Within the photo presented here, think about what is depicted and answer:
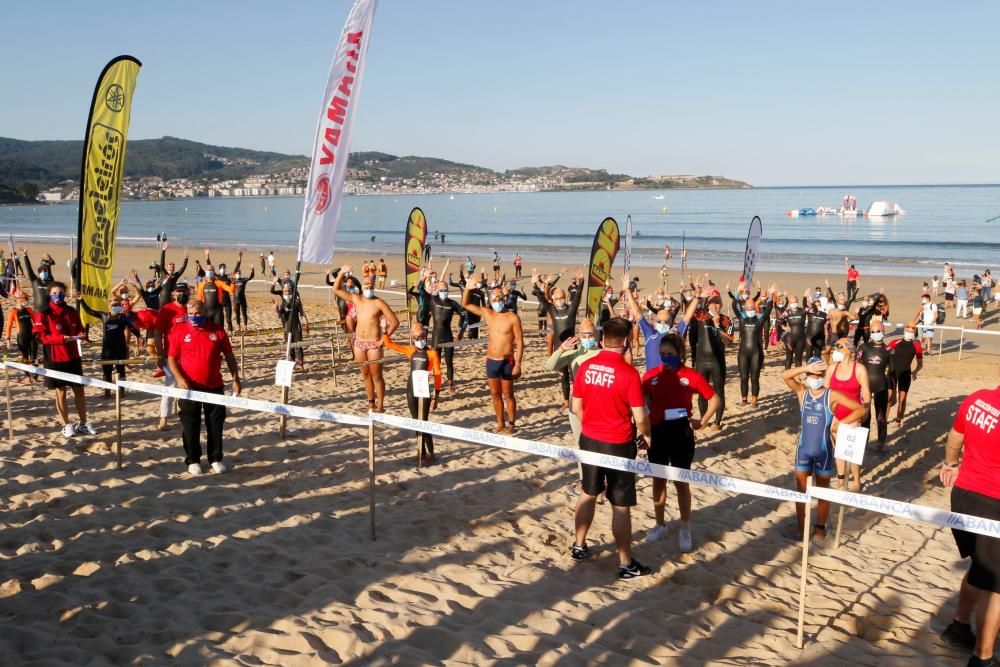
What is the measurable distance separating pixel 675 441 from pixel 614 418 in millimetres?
883

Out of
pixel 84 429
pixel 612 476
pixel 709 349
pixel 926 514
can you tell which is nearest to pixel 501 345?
pixel 709 349

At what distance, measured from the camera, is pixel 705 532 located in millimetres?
6340

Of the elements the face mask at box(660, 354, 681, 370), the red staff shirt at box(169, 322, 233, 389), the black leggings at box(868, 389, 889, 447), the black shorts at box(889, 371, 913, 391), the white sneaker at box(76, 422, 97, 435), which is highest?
the face mask at box(660, 354, 681, 370)

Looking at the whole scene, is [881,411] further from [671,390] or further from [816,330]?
[671,390]

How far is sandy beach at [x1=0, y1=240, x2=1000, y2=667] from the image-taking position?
4160 millimetres

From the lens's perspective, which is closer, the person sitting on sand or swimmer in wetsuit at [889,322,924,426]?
the person sitting on sand

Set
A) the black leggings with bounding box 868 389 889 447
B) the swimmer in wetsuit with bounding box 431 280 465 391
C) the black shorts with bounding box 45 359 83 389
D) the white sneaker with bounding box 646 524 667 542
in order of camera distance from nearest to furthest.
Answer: the white sneaker with bounding box 646 524 667 542, the black shorts with bounding box 45 359 83 389, the black leggings with bounding box 868 389 889 447, the swimmer in wetsuit with bounding box 431 280 465 391

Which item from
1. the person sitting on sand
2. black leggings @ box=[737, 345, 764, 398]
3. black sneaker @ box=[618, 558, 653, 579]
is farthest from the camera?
black leggings @ box=[737, 345, 764, 398]

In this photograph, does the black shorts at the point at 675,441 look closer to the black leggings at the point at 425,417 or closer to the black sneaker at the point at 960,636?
the black sneaker at the point at 960,636

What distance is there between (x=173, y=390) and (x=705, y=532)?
4.90 metres

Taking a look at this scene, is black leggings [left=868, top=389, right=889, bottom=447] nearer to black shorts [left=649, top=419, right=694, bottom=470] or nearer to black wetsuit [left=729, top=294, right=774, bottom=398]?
black wetsuit [left=729, top=294, right=774, bottom=398]

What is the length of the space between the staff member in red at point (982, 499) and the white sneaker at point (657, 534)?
2239mm

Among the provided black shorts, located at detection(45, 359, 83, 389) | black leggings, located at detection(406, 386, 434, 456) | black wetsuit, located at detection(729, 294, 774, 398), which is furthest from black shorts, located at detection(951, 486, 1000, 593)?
black shorts, located at detection(45, 359, 83, 389)

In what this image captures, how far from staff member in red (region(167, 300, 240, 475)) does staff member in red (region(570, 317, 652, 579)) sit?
148 inches
